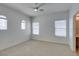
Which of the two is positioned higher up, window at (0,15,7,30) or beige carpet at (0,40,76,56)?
window at (0,15,7,30)

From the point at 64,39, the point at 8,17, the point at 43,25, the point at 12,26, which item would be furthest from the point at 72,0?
the point at 43,25

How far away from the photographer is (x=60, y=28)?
23.8 feet

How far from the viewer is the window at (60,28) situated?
6996 millimetres

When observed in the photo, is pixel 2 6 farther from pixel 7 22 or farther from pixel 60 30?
pixel 60 30

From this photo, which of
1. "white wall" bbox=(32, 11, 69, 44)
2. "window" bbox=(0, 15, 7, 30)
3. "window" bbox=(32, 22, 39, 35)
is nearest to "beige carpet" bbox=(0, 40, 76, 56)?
"window" bbox=(0, 15, 7, 30)

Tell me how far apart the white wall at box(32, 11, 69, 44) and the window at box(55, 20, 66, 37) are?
0.24 meters

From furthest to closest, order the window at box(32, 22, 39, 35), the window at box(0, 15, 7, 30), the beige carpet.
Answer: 1. the window at box(32, 22, 39, 35)
2. the window at box(0, 15, 7, 30)
3. the beige carpet

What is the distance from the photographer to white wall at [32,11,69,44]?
6980 millimetres

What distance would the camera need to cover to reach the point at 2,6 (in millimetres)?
4930

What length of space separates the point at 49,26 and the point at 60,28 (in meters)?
0.94

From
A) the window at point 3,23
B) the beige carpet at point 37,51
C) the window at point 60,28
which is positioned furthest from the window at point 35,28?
the window at point 3,23

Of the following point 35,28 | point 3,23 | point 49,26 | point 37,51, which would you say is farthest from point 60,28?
point 3,23

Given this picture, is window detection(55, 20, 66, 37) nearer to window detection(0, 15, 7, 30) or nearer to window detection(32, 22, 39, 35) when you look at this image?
window detection(32, 22, 39, 35)

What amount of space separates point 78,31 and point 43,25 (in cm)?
311
